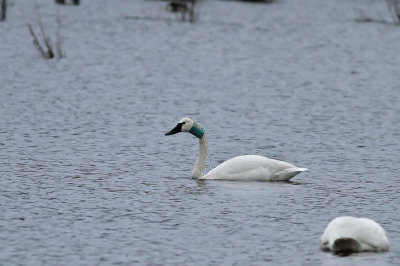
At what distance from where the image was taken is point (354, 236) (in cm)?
1102

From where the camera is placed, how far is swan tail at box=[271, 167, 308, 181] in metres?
15.3

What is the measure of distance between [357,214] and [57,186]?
400cm

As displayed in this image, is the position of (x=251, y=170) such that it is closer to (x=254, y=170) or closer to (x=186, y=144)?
(x=254, y=170)

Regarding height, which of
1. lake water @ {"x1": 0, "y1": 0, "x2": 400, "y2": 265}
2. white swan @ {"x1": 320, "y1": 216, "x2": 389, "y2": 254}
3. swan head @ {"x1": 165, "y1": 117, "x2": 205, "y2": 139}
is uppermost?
swan head @ {"x1": 165, "y1": 117, "x2": 205, "y2": 139}

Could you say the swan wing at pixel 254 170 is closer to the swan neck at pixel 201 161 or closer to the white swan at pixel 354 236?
the swan neck at pixel 201 161

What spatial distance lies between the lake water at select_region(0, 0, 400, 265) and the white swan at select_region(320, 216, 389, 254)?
0.39 ft

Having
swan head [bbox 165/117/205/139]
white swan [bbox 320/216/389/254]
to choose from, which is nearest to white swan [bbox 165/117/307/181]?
swan head [bbox 165/117/205/139]

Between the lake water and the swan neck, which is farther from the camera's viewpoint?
the swan neck

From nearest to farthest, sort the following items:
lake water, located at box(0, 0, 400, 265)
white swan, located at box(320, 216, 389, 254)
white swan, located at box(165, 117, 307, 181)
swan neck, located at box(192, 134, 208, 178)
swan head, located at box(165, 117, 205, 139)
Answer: white swan, located at box(320, 216, 389, 254) < lake water, located at box(0, 0, 400, 265) < white swan, located at box(165, 117, 307, 181) < swan neck, located at box(192, 134, 208, 178) < swan head, located at box(165, 117, 205, 139)

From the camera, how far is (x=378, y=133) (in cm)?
2048

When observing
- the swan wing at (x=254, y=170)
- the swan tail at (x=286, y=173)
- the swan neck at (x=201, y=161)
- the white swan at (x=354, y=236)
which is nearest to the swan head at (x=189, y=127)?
the swan neck at (x=201, y=161)

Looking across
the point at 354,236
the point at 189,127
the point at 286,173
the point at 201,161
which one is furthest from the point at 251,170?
the point at 354,236

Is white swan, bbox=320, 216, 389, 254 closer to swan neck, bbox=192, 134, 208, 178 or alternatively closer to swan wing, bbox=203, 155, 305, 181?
swan wing, bbox=203, 155, 305, 181

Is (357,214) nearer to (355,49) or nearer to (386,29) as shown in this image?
(355,49)
